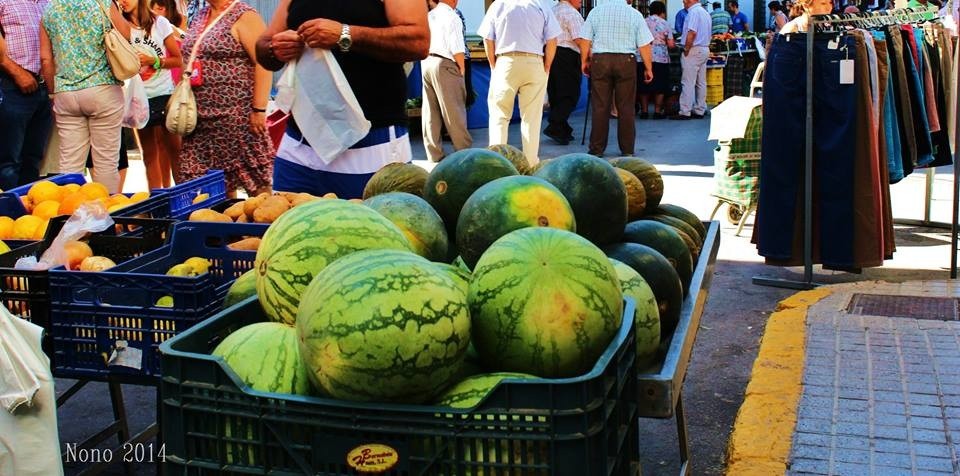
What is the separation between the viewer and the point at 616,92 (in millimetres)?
13766

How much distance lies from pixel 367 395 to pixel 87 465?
2.84m

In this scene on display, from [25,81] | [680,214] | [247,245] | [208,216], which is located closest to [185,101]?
[25,81]

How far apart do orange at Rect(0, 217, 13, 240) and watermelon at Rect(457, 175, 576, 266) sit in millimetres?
2305

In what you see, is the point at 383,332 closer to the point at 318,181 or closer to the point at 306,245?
the point at 306,245

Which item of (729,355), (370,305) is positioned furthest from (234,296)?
(729,355)

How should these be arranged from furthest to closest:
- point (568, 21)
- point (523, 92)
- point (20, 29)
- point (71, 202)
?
point (568, 21) → point (523, 92) → point (20, 29) → point (71, 202)

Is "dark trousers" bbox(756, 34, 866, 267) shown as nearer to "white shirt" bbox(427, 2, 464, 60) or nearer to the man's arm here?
the man's arm

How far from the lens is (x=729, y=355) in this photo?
5.70 m

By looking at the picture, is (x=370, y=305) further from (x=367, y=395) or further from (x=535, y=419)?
(x=535, y=419)

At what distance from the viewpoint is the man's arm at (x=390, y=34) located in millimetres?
4383

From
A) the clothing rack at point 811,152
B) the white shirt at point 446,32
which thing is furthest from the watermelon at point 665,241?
the white shirt at point 446,32

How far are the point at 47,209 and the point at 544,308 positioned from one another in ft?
9.93

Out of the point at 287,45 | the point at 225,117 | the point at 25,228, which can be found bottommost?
the point at 25,228

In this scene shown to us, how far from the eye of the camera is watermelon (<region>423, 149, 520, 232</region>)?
10.1 feet
